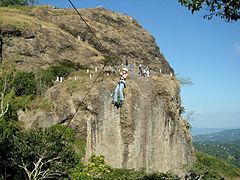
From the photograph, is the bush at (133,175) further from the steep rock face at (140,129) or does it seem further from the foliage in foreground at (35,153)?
the foliage in foreground at (35,153)

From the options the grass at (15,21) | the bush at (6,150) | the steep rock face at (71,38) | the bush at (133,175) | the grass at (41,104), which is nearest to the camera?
the bush at (133,175)

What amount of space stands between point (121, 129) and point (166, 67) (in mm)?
44795

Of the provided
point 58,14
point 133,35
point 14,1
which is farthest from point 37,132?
point 14,1

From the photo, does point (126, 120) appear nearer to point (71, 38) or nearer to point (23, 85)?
point (23, 85)

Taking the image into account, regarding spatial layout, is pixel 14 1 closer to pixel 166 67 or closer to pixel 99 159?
pixel 166 67

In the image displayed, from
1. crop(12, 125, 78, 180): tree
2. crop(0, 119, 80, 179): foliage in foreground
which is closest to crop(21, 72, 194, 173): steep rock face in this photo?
crop(12, 125, 78, 180): tree

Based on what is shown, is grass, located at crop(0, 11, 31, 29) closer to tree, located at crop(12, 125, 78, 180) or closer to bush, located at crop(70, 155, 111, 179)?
tree, located at crop(12, 125, 78, 180)

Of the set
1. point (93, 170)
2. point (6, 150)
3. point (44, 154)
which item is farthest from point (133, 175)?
point (6, 150)

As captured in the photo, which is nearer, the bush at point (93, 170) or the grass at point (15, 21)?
the bush at point (93, 170)

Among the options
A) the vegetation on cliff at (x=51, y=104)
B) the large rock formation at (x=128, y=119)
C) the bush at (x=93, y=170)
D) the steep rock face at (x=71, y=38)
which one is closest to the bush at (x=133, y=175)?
the vegetation on cliff at (x=51, y=104)

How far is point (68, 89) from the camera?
3600cm

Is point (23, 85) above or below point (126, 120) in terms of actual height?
above

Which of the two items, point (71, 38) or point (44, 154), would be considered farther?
point (71, 38)

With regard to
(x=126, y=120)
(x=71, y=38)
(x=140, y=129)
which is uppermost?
(x=71, y=38)
